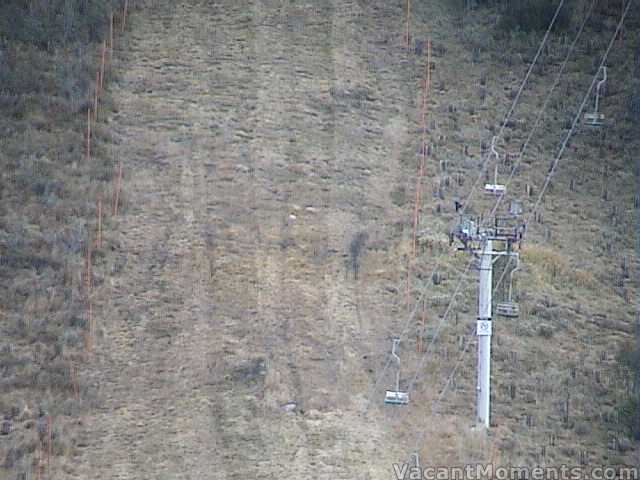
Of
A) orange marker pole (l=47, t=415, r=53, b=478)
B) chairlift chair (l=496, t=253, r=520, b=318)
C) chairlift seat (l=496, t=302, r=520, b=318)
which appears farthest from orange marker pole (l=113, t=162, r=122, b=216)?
chairlift seat (l=496, t=302, r=520, b=318)

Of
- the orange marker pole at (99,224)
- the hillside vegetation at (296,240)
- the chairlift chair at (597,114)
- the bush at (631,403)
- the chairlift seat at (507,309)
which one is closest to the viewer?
the hillside vegetation at (296,240)

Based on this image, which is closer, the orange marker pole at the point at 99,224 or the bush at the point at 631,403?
the bush at the point at 631,403

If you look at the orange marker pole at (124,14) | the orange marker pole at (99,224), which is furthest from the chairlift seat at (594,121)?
the orange marker pole at (124,14)

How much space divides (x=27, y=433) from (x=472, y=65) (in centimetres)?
1527

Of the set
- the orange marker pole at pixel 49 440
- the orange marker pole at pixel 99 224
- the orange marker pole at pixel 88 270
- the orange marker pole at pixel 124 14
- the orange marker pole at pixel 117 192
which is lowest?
the orange marker pole at pixel 49 440

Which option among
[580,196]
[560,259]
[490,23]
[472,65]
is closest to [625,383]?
[560,259]

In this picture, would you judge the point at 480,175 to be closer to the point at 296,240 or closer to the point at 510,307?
the point at 296,240

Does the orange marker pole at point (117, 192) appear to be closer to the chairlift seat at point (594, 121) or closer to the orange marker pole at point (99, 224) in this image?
the orange marker pole at point (99, 224)

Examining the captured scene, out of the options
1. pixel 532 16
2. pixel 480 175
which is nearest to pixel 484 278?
pixel 480 175

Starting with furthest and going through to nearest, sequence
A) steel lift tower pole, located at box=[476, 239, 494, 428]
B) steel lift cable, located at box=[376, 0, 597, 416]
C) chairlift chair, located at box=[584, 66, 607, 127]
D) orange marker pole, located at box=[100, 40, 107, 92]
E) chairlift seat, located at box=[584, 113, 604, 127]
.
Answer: orange marker pole, located at box=[100, 40, 107, 92] → chairlift chair, located at box=[584, 66, 607, 127] → chairlift seat, located at box=[584, 113, 604, 127] → steel lift cable, located at box=[376, 0, 597, 416] → steel lift tower pole, located at box=[476, 239, 494, 428]

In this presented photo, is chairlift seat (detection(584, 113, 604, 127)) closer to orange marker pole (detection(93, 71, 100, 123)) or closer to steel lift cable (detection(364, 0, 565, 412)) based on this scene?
steel lift cable (detection(364, 0, 565, 412))

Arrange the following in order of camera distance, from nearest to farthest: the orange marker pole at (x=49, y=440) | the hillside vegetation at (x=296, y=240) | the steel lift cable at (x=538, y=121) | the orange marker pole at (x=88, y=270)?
the orange marker pole at (x=49, y=440) → the hillside vegetation at (x=296, y=240) → the steel lift cable at (x=538, y=121) → the orange marker pole at (x=88, y=270)

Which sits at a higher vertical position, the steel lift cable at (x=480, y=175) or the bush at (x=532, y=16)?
the bush at (x=532, y=16)

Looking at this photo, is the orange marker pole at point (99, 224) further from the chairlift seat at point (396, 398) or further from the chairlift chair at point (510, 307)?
the chairlift chair at point (510, 307)
